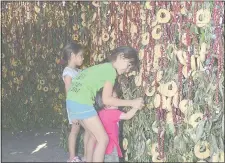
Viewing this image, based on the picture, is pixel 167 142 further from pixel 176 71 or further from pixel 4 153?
pixel 4 153

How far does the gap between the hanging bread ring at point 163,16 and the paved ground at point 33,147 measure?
186 cm

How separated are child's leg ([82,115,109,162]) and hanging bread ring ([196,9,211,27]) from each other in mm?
986

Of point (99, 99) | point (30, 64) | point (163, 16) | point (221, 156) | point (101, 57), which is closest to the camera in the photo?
point (221, 156)

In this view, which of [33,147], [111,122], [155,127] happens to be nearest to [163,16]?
[155,127]

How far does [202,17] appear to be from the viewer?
281cm

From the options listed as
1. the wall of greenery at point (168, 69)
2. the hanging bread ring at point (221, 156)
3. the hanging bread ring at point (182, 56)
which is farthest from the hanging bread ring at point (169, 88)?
the hanging bread ring at point (221, 156)

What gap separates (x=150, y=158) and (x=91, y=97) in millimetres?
745

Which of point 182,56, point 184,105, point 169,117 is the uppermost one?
point 182,56

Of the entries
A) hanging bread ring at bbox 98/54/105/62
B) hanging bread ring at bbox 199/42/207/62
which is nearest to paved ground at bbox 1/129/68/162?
hanging bread ring at bbox 98/54/105/62

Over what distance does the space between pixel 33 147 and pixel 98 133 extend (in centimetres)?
187

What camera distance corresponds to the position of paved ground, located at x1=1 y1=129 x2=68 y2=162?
170 inches

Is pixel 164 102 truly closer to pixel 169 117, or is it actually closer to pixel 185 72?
pixel 169 117

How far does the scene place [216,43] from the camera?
2.74m

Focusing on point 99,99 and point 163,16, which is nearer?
point 163,16
